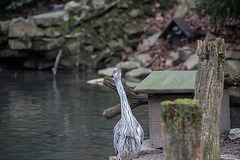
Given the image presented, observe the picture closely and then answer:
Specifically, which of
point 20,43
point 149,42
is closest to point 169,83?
point 149,42

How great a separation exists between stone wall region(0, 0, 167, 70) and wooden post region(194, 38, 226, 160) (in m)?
16.9

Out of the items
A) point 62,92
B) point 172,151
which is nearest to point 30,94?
point 62,92

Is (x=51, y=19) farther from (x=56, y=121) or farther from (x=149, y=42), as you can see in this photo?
(x=56, y=121)

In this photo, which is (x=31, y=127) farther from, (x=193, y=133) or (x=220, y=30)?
(x=220, y=30)

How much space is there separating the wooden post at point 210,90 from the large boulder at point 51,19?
1695 centimetres

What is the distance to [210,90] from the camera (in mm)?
4781

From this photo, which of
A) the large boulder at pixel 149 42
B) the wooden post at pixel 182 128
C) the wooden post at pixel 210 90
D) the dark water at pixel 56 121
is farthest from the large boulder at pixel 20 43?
the wooden post at pixel 182 128

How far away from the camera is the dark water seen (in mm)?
7555

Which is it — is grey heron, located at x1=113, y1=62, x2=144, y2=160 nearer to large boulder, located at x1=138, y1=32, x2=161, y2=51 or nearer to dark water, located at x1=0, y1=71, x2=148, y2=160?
dark water, located at x1=0, y1=71, x2=148, y2=160

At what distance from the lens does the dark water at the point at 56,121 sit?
7555 millimetres

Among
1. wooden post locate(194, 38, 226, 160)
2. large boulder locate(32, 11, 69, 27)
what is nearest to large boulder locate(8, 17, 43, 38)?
large boulder locate(32, 11, 69, 27)

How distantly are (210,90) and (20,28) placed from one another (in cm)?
1713

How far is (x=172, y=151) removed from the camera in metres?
3.73

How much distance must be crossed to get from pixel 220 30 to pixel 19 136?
11.5 m
